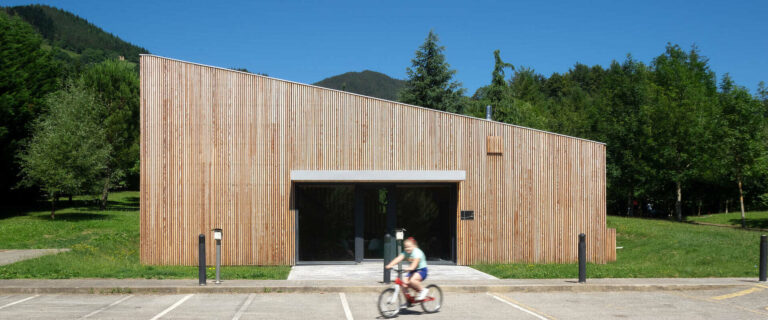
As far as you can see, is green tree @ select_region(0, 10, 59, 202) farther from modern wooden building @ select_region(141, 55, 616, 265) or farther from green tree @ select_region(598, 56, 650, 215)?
green tree @ select_region(598, 56, 650, 215)

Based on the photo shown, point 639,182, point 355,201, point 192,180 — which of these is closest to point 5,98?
point 192,180

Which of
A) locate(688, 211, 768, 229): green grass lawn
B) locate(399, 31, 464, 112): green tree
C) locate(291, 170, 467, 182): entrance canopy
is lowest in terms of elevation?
locate(688, 211, 768, 229): green grass lawn

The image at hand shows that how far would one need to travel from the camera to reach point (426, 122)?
16.3m

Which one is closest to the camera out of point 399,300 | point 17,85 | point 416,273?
point 399,300

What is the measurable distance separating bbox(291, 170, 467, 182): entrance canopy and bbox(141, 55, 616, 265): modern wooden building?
32 millimetres

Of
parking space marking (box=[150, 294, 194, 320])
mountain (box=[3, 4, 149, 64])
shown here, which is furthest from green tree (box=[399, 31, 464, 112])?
mountain (box=[3, 4, 149, 64])

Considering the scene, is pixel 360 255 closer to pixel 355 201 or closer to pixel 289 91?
pixel 355 201

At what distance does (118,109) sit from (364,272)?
109 ft

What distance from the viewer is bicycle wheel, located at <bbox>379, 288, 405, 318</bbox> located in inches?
362

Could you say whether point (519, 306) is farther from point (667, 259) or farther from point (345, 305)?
point (667, 259)

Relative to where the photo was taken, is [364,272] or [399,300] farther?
[364,272]

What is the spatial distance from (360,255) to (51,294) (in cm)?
782

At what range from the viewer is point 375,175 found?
1599cm

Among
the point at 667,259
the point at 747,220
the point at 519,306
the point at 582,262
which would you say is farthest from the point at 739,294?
the point at 747,220
